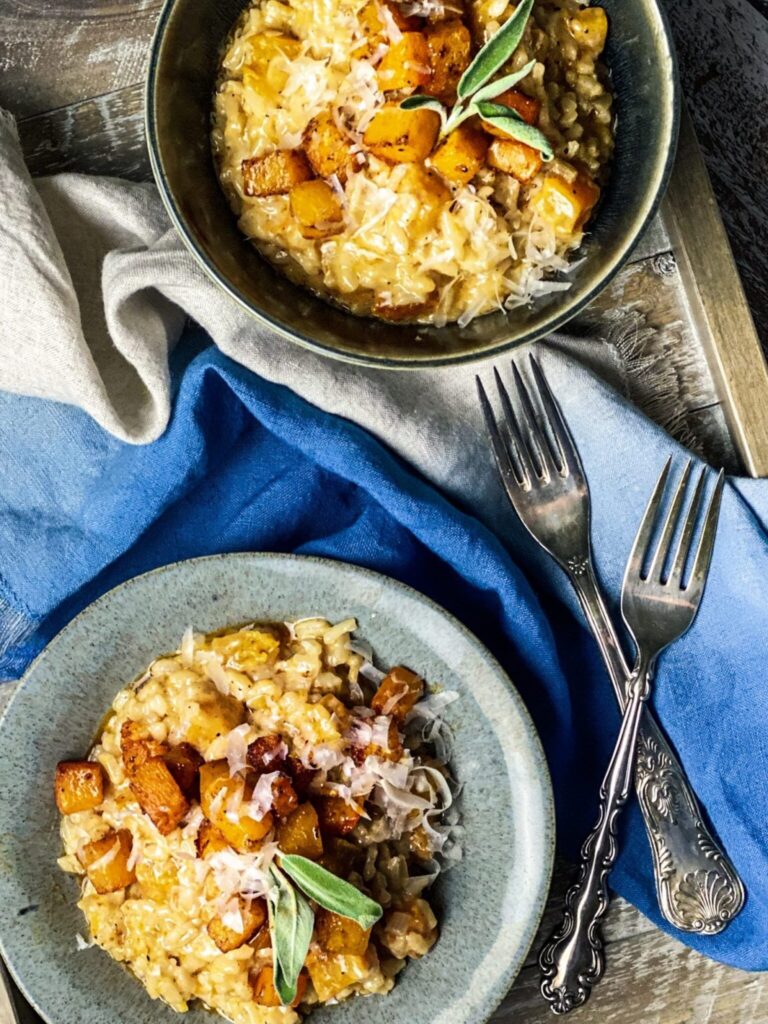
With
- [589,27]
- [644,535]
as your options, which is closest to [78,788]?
[644,535]

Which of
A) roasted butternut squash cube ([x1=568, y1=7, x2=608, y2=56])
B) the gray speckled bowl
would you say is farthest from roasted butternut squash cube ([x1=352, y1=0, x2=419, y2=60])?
the gray speckled bowl

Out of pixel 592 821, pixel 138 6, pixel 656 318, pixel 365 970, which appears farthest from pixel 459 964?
pixel 138 6

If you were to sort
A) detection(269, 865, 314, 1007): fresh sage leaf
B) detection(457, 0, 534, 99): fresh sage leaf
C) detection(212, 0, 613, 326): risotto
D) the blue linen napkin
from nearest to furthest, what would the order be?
detection(457, 0, 534, 99): fresh sage leaf < detection(212, 0, 613, 326): risotto < detection(269, 865, 314, 1007): fresh sage leaf < the blue linen napkin

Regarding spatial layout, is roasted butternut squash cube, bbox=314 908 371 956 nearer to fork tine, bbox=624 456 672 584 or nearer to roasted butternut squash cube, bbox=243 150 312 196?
fork tine, bbox=624 456 672 584

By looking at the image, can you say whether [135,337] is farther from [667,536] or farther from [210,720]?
[667,536]

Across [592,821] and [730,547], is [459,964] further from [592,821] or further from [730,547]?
[730,547]

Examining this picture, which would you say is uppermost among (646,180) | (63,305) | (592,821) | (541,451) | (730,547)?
(63,305)
